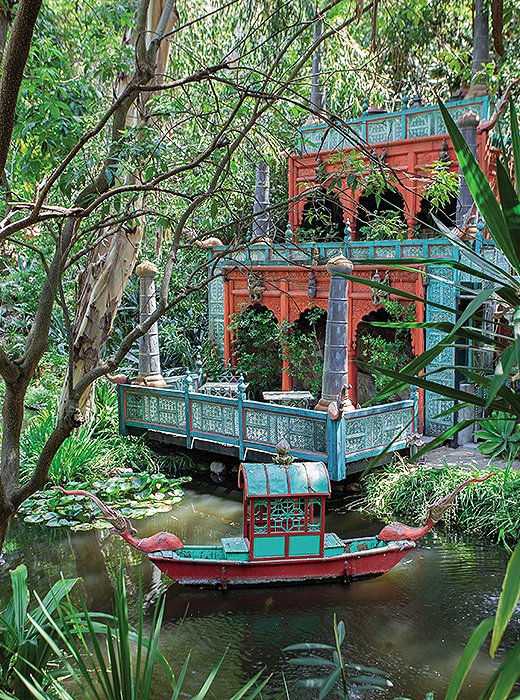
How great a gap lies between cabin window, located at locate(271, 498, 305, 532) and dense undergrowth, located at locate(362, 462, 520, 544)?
2004 millimetres

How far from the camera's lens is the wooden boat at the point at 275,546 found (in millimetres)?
6219

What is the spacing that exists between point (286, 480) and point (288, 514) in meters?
0.32

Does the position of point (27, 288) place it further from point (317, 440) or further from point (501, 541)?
point (501, 541)

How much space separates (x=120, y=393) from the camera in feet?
33.9

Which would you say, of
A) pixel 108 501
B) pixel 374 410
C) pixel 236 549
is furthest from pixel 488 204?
pixel 108 501

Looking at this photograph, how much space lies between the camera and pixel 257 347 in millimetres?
12750

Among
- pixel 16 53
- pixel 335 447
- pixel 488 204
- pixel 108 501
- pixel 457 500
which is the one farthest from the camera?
pixel 108 501

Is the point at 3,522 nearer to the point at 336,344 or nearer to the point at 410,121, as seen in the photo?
the point at 336,344

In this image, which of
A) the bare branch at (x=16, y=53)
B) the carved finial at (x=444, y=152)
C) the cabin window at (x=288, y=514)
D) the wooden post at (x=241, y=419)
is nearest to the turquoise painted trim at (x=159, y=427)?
the wooden post at (x=241, y=419)

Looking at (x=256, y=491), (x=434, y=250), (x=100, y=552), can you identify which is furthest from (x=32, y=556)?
(x=434, y=250)

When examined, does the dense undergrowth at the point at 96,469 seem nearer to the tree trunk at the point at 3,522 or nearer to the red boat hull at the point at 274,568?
the red boat hull at the point at 274,568

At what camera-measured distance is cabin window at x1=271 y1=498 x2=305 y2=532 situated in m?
6.27

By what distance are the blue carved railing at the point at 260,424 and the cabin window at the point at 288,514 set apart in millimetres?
1660

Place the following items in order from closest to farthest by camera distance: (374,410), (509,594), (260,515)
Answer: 1. (509,594)
2. (260,515)
3. (374,410)
